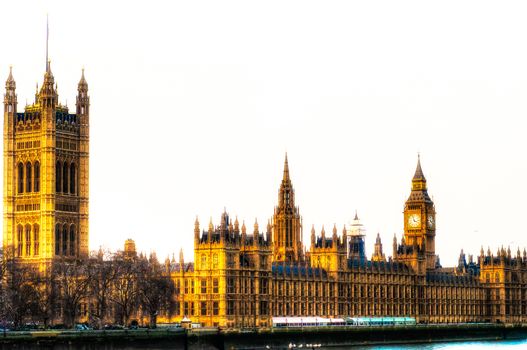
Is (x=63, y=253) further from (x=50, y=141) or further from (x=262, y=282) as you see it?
(x=262, y=282)

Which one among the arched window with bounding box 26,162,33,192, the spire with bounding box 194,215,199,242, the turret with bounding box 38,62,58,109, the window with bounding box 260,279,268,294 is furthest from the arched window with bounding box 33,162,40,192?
the window with bounding box 260,279,268,294

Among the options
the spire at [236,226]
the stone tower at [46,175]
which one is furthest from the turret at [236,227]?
the stone tower at [46,175]

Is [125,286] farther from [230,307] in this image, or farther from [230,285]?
[230,307]

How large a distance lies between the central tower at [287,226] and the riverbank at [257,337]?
23.0 meters

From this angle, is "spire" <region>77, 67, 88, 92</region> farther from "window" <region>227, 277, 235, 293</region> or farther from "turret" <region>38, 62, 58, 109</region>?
"window" <region>227, 277, 235, 293</region>

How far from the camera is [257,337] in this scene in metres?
138

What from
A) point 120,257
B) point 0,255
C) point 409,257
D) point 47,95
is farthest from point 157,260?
point 409,257

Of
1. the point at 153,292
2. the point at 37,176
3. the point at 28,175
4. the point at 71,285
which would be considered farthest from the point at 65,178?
the point at 153,292

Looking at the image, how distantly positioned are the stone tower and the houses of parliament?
0.12 meters

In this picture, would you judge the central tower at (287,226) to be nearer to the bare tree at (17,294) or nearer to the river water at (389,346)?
the river water at (389,346)

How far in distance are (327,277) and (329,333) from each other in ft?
74.4

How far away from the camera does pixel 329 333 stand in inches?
5896

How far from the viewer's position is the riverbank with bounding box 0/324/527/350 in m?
111

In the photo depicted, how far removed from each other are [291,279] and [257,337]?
25574mm
